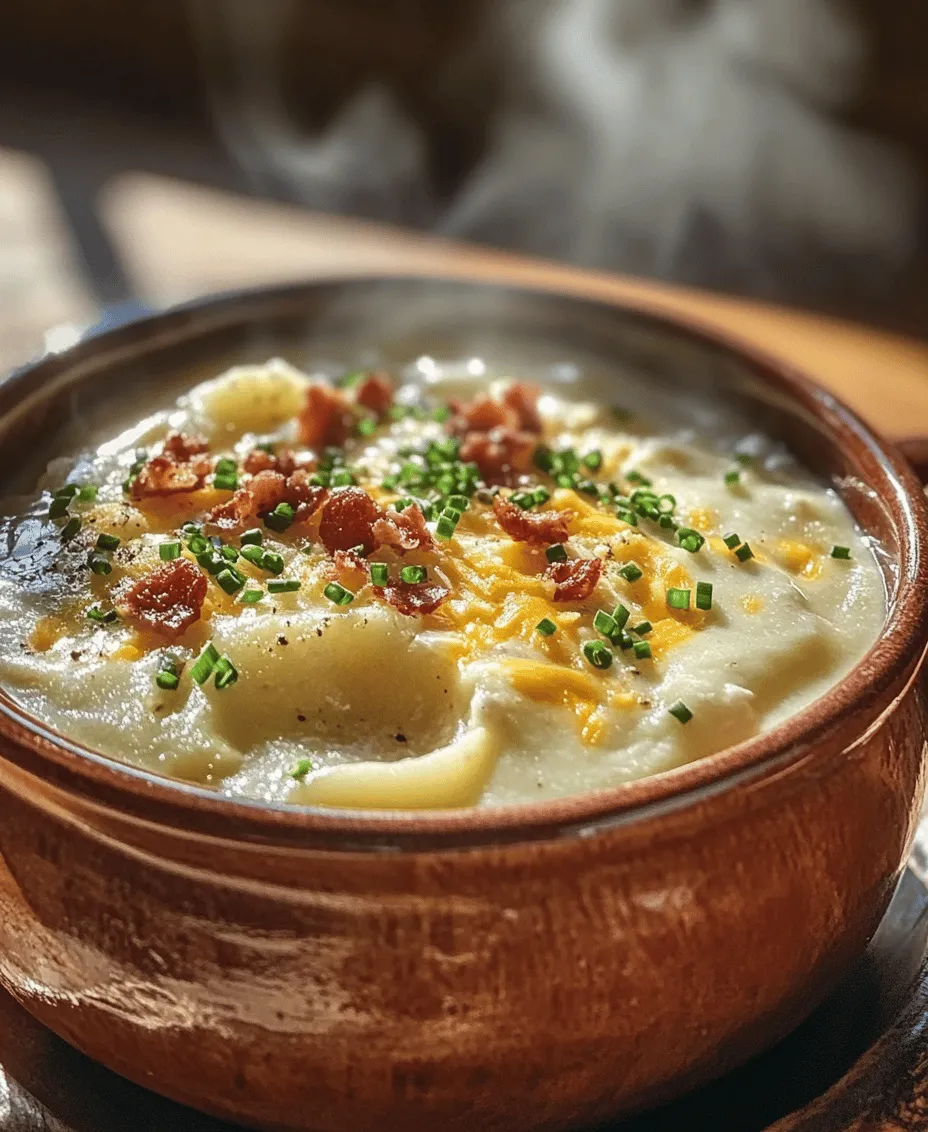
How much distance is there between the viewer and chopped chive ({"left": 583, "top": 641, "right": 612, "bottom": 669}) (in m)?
1.71

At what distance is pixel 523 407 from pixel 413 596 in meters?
0.78

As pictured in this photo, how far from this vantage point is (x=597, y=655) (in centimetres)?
171

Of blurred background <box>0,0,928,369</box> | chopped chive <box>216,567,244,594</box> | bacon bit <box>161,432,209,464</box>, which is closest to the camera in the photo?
chopped chive <box>216,567,244,594</box>

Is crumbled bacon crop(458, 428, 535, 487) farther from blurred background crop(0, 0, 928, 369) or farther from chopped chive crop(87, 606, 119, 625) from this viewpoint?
blurred background crop(0, 0, 928, 369)

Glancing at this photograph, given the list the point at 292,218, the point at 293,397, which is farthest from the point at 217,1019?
the point at 292,218

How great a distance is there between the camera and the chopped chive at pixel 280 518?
2.02 m

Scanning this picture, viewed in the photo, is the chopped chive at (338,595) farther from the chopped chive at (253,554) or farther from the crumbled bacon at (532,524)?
the crumbled bacon at (532,524)

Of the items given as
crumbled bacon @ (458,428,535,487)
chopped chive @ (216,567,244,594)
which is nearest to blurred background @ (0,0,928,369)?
crumbled bacon @ (458,428,535,487)

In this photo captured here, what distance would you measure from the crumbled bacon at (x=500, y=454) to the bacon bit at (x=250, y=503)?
0.42 m

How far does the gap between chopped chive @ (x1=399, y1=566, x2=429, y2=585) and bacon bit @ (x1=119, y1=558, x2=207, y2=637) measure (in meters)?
0.28

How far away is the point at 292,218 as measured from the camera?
17.9 ft

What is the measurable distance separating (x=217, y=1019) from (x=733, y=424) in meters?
1.59

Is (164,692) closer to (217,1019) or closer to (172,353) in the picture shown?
(217,1019)

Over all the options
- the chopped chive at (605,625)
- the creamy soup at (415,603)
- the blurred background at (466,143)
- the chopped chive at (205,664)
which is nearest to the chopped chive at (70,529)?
the creamy soup at (415,603)
